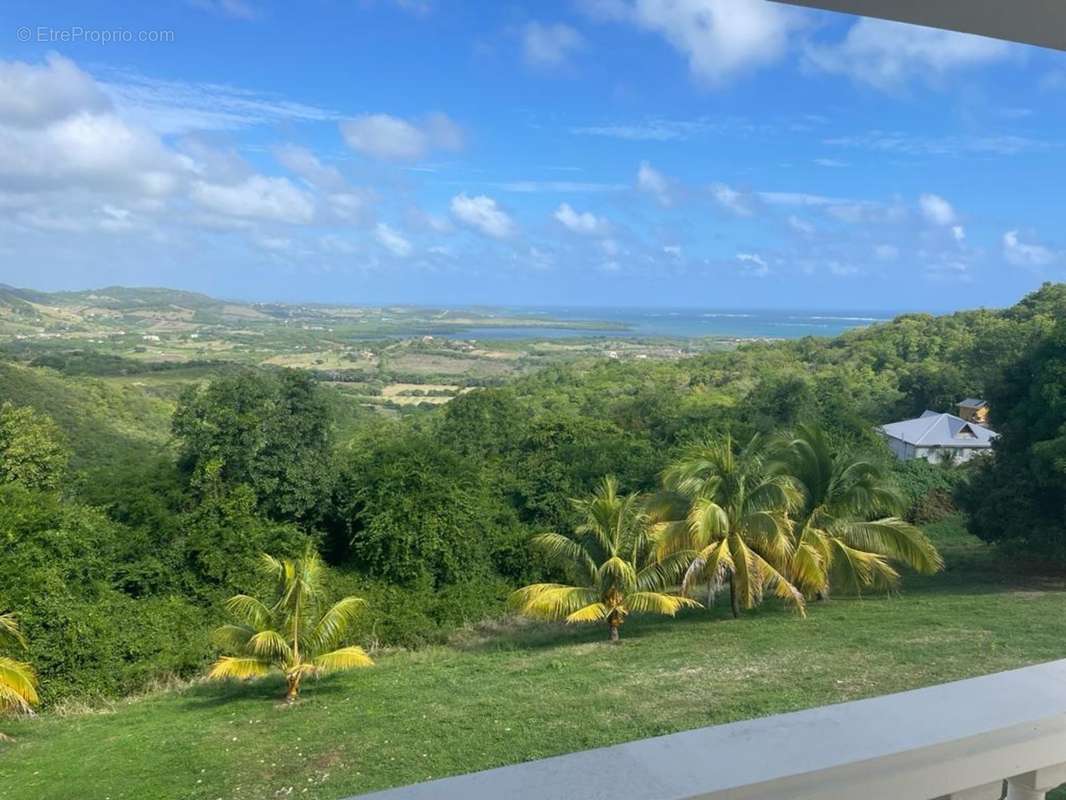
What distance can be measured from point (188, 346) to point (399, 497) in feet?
28.3

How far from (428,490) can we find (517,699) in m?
5.36

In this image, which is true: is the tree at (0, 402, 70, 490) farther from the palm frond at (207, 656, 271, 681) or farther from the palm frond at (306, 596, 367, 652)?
the palm frond at (306, 596, 367, 652)

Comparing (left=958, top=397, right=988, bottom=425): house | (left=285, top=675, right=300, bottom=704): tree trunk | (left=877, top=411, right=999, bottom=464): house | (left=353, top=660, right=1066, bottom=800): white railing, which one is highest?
(left=353, top=660, right=1066, bottom=800): white railing

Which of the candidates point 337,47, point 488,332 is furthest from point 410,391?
point 337,47

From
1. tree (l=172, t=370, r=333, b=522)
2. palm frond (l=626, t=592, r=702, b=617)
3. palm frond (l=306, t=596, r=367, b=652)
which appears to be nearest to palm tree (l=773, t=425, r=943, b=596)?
palm frond (l=626, t=592, r=702, b=617)

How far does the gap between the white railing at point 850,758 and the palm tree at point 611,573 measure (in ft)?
17.1

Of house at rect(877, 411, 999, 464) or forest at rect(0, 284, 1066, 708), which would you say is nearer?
forest at rect(0, 284, 1066, 708)

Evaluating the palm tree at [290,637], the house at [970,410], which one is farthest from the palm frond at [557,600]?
the house at [970,410]

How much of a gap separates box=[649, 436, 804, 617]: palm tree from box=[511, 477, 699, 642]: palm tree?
0.18 m

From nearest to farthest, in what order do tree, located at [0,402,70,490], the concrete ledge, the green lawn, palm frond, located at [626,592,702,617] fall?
the concrete ledge → the green lawn → palm frond, located at [626,592,702,617] → tree, located at [0,402,70,490]

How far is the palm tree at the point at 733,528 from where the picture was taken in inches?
230

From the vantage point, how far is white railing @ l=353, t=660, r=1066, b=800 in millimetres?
571

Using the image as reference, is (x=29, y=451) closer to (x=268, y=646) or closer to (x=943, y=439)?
(x=268, y=646)

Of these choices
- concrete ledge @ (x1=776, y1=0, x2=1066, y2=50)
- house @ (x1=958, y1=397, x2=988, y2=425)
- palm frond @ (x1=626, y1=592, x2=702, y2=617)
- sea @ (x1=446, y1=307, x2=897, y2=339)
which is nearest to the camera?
concrete ledge @ (x1=776, y1=0, x2=1066, y2=50)
